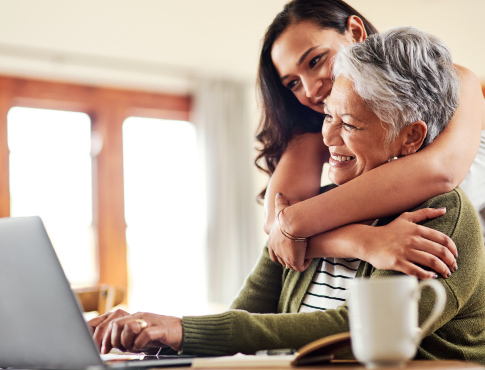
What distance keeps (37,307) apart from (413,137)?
0.81 meters

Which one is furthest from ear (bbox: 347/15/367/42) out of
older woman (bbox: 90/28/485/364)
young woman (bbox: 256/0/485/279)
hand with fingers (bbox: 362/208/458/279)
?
hand with fingers (bbox: 362/208/458/279)

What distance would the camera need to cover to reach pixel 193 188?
593 cm

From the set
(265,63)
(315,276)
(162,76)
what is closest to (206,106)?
(162,76)

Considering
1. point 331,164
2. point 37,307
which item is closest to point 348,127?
point 331,164

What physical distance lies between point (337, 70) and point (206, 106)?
4566 mm

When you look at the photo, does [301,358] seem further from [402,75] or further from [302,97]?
[302,97]

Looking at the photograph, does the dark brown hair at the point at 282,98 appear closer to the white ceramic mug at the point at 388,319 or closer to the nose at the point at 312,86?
the nose at the point at 312,86

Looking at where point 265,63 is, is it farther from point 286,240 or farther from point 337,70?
point 286,240

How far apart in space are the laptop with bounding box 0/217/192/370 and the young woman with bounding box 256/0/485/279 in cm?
41

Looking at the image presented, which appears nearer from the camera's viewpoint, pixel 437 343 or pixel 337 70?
pixel 437 343

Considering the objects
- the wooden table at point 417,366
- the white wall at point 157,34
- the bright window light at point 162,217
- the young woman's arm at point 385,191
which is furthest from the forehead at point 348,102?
the bright window light at point 162,217

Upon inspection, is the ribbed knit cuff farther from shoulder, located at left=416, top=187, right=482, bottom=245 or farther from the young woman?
shoulder, located at left=416, top=187, right=482, bottom=245

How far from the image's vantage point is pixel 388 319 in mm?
739

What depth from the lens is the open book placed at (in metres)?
0.80
